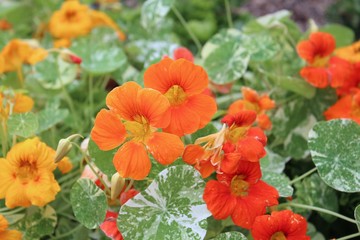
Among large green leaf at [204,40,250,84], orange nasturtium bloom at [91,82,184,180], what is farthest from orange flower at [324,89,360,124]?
orange nasturtium bloom at [91,82,184,180]

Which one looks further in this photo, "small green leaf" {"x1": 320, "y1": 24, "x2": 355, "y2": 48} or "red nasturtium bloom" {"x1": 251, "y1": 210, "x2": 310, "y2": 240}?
"small green leaf" {"x1": 320, "y1": 24, "x2": 355, "y2": 48}

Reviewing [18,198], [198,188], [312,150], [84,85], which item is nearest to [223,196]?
[198,188]

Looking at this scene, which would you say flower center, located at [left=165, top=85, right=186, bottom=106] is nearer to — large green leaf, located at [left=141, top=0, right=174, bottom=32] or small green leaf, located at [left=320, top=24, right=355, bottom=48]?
large green leaf, located at [left=141, top=0, right=174, bottom=32]

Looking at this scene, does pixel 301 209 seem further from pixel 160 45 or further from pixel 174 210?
pixel 160 45

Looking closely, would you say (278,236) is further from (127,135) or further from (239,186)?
(127,135)

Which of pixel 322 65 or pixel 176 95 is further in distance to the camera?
pixel 322 65

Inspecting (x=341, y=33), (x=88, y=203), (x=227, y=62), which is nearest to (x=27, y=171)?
(x=88, y=203)
